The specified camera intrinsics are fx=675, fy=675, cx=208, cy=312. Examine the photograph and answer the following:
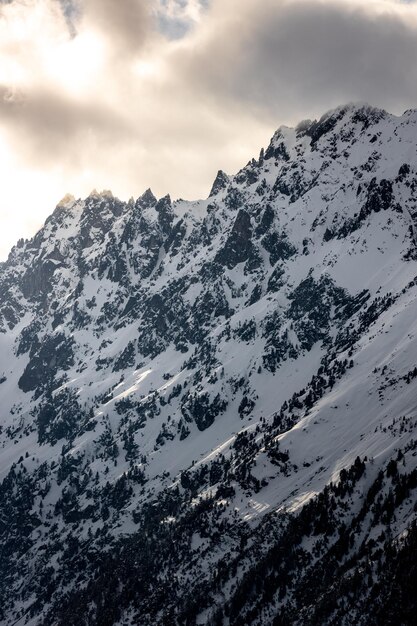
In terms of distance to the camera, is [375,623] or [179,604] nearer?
[375,623]

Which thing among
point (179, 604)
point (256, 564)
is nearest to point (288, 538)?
point (256, 564)

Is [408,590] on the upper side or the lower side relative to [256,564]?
lower

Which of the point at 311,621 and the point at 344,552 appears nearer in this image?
the point at 311,621

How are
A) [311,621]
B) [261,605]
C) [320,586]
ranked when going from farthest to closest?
[261,605]
[320,586]
[311,621]

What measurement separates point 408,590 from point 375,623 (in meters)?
9.68

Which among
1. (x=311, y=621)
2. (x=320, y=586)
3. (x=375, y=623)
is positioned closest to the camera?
(x=375, y=623)

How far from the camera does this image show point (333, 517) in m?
188

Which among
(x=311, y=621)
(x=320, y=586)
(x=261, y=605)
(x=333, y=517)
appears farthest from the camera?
(x=333, y=517)

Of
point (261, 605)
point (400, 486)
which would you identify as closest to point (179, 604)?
point (261, 605)

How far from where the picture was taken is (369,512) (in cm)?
18100

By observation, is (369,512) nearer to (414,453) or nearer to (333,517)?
(333,517)

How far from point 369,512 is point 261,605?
3744cm

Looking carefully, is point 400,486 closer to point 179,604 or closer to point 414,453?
point 414,453

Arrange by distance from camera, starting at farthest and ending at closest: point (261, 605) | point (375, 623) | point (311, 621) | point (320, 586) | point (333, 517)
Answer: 1. point (333, 517)
2. point (261, 605)
3. point (320, 586)
4. point (311, 621)
5. point (375, 623)
